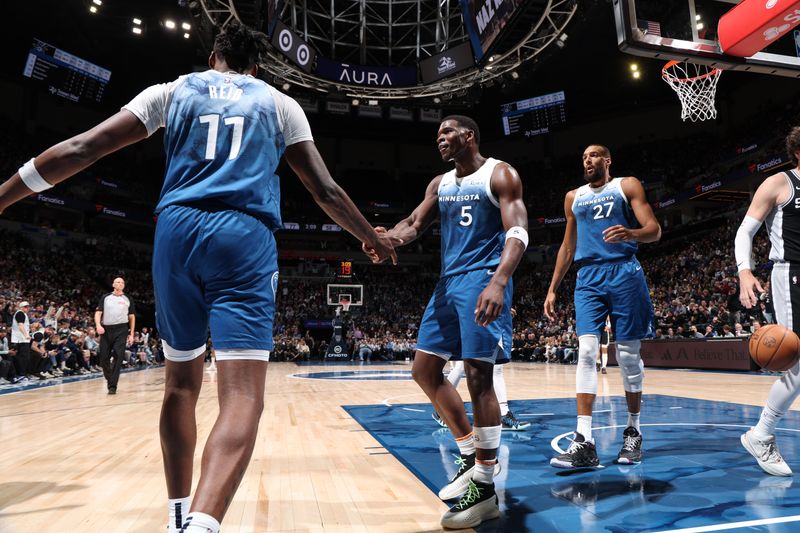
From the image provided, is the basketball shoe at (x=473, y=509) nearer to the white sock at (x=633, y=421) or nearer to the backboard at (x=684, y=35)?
the white sock at (x=633, y=421)

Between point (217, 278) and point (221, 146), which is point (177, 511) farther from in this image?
point (221, 146)

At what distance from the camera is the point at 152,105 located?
1914 millimetres

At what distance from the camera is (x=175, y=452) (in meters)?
2.00

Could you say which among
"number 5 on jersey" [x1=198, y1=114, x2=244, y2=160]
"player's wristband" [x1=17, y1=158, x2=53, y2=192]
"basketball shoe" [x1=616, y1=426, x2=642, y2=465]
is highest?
"number 5 on jersey" [x1=198, y1=114, x2=244, y2=160]

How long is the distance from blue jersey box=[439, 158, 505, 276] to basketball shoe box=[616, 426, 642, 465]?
5.73 ft

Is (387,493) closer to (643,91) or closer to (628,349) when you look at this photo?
(628,349)

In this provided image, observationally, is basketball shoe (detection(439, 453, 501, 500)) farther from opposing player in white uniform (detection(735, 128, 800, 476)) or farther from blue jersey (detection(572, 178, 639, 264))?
blue jersey (detection(572, 178, 639, 264))

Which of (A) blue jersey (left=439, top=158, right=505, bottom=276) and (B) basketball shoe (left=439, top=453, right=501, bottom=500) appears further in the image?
(A) blue jersey (left=439, top=158, right=505, bottom=276)

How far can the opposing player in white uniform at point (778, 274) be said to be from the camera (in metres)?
3.31

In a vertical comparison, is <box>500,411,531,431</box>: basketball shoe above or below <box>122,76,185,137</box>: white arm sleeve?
below

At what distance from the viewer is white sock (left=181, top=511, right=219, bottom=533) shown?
1.43 m

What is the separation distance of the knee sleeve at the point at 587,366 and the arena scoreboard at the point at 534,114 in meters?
25.7

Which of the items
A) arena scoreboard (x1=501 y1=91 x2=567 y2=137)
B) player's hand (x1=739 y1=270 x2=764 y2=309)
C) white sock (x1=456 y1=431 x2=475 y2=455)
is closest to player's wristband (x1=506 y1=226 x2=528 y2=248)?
white sock (x1=456 y1=431 x2=475 y2=455)

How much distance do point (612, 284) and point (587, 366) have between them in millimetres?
631
